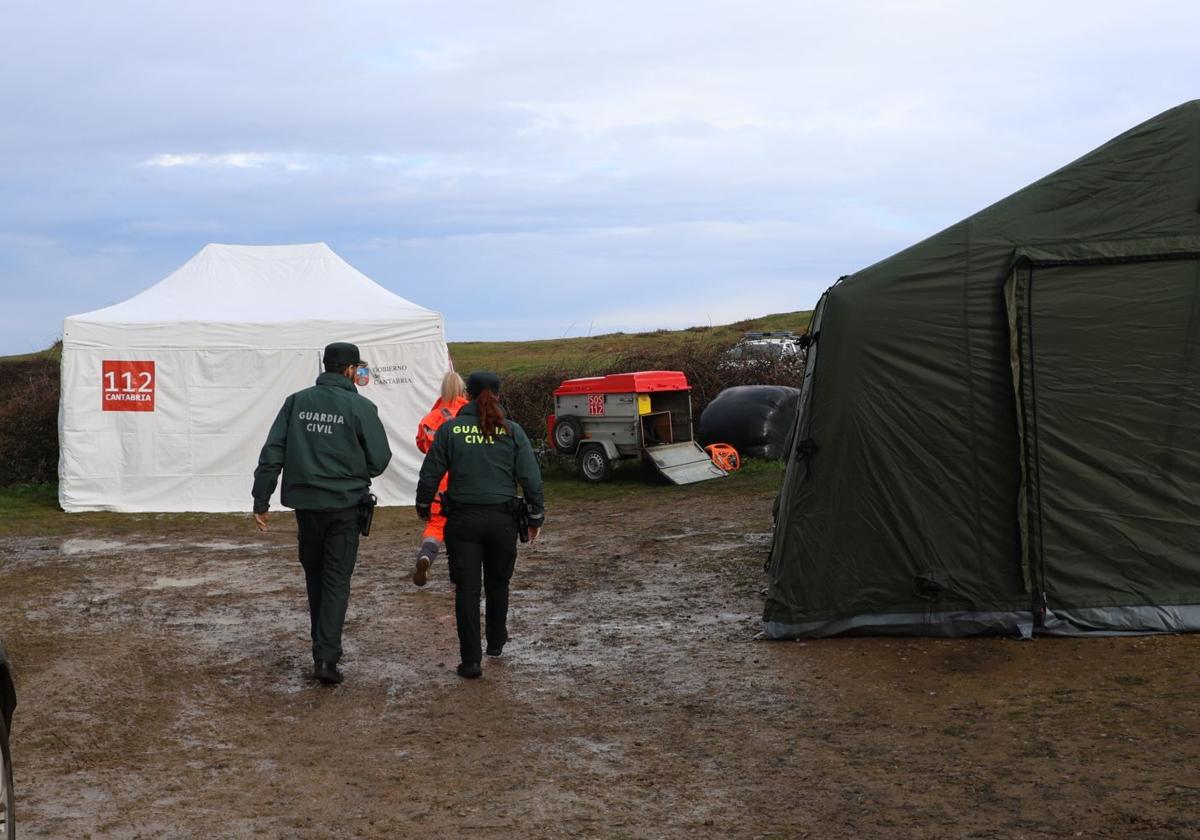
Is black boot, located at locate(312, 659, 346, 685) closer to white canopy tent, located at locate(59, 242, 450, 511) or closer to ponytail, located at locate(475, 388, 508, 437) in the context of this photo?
ponytail, located at locate(475, 388, 508, 437)

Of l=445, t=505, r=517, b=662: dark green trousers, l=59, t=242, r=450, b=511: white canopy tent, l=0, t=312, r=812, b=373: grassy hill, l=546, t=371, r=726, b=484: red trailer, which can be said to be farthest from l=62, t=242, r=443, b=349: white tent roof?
l=0, t=312, r=812, b=373: grassy hill

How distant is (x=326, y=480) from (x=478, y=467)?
0.82 meters

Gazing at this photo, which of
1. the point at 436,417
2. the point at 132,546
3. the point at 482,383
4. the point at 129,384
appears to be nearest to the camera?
the point at 482,383

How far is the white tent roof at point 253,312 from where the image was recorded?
1520 cm

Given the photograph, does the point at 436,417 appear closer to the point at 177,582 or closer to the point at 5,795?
the point at 177,582

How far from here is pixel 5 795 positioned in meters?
3.86

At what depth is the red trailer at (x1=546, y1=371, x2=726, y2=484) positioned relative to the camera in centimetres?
1617

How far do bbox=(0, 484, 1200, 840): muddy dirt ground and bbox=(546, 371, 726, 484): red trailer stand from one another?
668cm

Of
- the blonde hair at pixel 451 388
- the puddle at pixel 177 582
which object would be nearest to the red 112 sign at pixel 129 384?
the puddle at pixel 177 582

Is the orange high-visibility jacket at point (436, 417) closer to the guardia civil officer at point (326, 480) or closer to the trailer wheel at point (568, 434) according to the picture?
the guardia civil officer at point (326, 480)

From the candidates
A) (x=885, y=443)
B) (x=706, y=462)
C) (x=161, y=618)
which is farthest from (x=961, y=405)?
(x=706, y=462)

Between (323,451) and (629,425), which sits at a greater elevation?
(323,451)

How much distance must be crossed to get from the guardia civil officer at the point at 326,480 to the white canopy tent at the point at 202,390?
8.31 metres

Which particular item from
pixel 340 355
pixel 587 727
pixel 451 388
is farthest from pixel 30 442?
pixel 587 727
